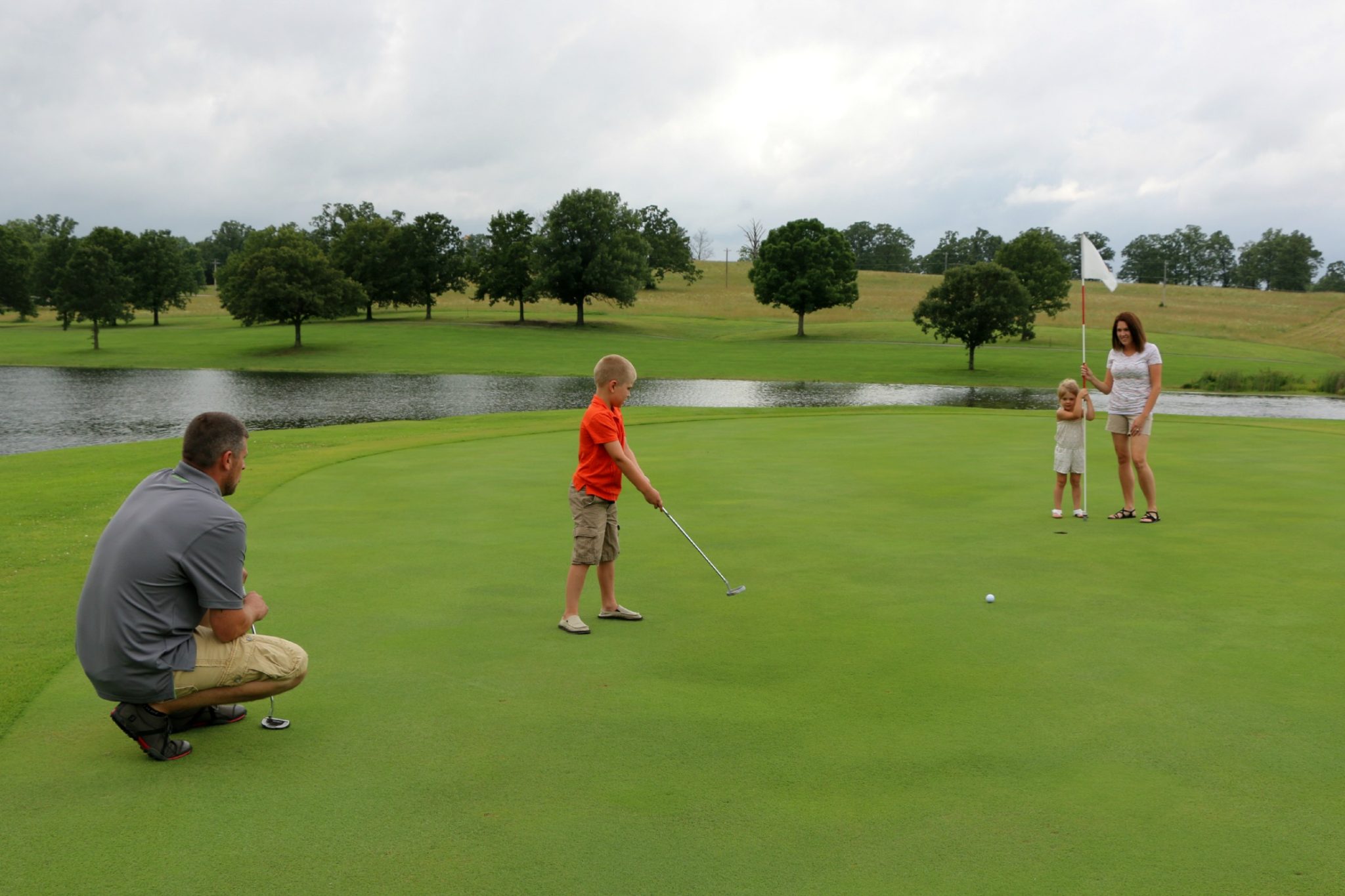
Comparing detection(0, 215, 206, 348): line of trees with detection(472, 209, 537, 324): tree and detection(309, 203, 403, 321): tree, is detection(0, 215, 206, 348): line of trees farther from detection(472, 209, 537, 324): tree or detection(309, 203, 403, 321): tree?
detection(472, 209, 537, 324): tree

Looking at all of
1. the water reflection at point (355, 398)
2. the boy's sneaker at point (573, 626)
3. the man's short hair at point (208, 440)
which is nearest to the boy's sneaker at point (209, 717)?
the man's short hair at point (208, 440)

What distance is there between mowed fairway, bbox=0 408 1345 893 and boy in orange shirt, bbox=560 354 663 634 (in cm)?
27

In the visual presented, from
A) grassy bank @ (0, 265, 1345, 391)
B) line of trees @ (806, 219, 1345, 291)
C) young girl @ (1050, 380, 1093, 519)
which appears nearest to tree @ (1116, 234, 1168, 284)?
line of trees @ (806, 219, 1345, 291)

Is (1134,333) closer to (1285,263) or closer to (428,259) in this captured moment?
(428,259)

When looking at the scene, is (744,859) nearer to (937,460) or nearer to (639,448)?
(937,460)

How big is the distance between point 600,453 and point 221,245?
19857cm

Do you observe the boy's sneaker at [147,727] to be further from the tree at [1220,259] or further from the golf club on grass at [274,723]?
the tree at [1220,259]

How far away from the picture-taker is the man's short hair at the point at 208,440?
15.9ft

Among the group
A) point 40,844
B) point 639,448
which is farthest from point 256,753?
point 639,448

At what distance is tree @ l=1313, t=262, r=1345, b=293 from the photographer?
18850 cm

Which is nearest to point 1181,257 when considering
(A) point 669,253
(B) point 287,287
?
(A) point 669,253

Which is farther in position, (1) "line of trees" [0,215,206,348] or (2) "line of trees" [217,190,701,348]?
(2) "line of trees" [217,190,701,348]

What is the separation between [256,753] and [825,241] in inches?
3199

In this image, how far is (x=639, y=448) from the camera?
17.5 m
